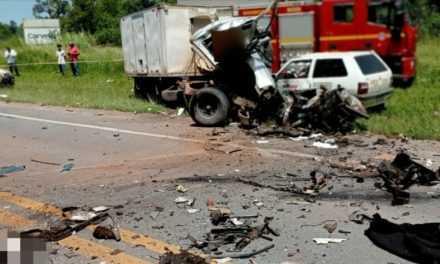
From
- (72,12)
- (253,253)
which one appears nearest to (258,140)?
(253,253)

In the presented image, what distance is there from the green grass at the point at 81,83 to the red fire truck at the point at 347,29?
5222 mm

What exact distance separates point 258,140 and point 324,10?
978cm

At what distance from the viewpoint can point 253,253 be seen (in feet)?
12.8

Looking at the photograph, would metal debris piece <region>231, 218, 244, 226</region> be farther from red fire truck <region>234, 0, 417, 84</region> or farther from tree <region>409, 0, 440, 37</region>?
tree <region>409, 0, 440, 37</region>

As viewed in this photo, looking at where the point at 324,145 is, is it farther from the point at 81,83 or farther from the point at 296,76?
A: the point at 81,83

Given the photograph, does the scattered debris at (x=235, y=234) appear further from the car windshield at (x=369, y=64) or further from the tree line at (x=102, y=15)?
the tree line at (x=102, y=15)

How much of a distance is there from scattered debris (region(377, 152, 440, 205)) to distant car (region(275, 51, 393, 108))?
175 inches

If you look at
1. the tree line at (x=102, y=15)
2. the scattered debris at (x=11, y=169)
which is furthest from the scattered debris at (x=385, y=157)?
the tree line at (x=102, y=15)

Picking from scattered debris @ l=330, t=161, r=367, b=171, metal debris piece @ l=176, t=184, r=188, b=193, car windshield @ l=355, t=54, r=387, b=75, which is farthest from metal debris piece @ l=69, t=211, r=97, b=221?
car windshield @ l=355, t=54, r=387, b=75

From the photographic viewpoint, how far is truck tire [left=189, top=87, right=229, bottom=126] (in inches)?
400

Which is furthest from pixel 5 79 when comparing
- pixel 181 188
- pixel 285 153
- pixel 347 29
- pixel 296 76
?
pixel 181 188

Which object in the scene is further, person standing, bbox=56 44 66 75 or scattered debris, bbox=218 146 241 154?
Answer: person standing, bbox=56 44 66 75

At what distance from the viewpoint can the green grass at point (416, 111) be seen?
9.03 meters

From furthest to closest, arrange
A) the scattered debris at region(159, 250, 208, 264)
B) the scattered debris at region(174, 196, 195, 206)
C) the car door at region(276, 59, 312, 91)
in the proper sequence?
the car door at region(276, 59, 312, 91), the scattered debris at region(174, 196, 195, 206), the scattered debris at region(159, 250, 208, 264)
